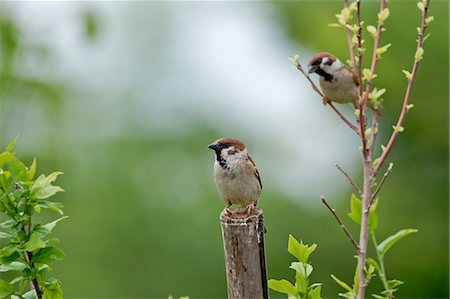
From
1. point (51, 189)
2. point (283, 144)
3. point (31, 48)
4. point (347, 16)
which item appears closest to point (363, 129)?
point (347, 16)

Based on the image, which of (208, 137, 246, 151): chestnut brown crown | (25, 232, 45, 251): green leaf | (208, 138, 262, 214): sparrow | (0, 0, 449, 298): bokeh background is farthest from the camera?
(0, 0, 449, 298): bokeh background

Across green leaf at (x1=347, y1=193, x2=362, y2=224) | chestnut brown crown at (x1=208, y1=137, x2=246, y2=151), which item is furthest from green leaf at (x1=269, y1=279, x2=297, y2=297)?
chestnut brown crown at (x1=208, y1=137, x2=246, y2=151)

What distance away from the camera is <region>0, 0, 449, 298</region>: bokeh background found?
18.9 feet

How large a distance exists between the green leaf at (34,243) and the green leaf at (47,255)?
6 centimetres

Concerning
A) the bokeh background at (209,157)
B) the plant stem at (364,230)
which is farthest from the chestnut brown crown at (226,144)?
the bokeh background at (209,157)

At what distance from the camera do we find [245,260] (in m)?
1.67

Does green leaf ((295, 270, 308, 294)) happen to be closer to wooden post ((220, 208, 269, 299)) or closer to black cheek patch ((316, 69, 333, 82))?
wooden post ((220, 208, 269, 299))

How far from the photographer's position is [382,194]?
5965 millimetres

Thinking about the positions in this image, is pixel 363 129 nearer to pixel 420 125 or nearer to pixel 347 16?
pixel 347 16

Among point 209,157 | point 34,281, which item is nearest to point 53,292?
point 34,281

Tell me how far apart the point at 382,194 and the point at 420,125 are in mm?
644

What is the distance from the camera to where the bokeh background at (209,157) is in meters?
5.75

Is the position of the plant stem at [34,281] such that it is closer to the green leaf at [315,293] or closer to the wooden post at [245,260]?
the wooden post at [245,260]

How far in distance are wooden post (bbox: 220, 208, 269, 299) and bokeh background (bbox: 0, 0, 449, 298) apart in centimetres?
358
